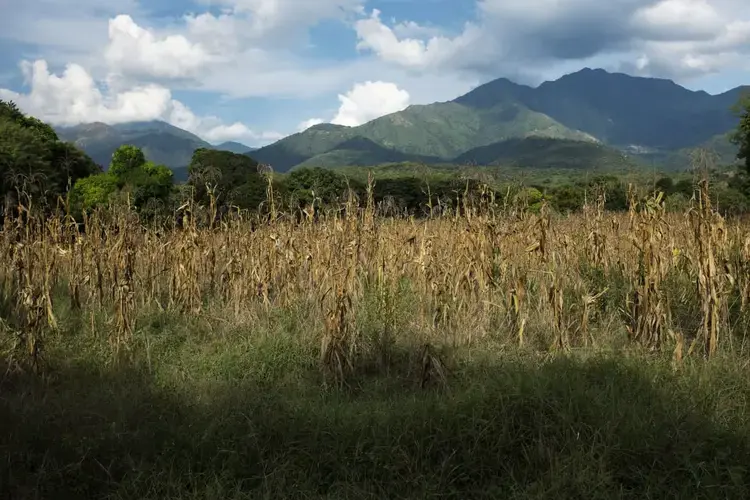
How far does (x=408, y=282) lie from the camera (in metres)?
6.75

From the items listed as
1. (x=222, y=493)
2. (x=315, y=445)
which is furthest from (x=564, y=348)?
(x=222, y=493)

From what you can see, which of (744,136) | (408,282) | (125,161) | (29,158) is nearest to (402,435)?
(408,282)

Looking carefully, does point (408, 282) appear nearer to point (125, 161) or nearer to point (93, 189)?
point (93, 189)

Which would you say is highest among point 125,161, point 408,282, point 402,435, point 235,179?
point 125,161

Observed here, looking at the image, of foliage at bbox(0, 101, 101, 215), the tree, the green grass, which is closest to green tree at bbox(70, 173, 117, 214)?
foliage at bbox(0, 101, 101, 215)

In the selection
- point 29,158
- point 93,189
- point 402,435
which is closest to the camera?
point 402,435

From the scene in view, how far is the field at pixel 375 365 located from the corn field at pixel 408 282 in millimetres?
33

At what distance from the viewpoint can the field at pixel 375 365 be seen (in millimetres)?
3193

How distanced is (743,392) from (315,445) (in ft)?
9.62

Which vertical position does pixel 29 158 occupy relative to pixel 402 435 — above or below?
above

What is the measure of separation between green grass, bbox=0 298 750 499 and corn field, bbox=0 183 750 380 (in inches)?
21.4

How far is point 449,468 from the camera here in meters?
3.21

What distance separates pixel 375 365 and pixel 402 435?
4.35ft

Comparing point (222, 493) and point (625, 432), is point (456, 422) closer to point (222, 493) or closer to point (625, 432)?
point (625, 432)
